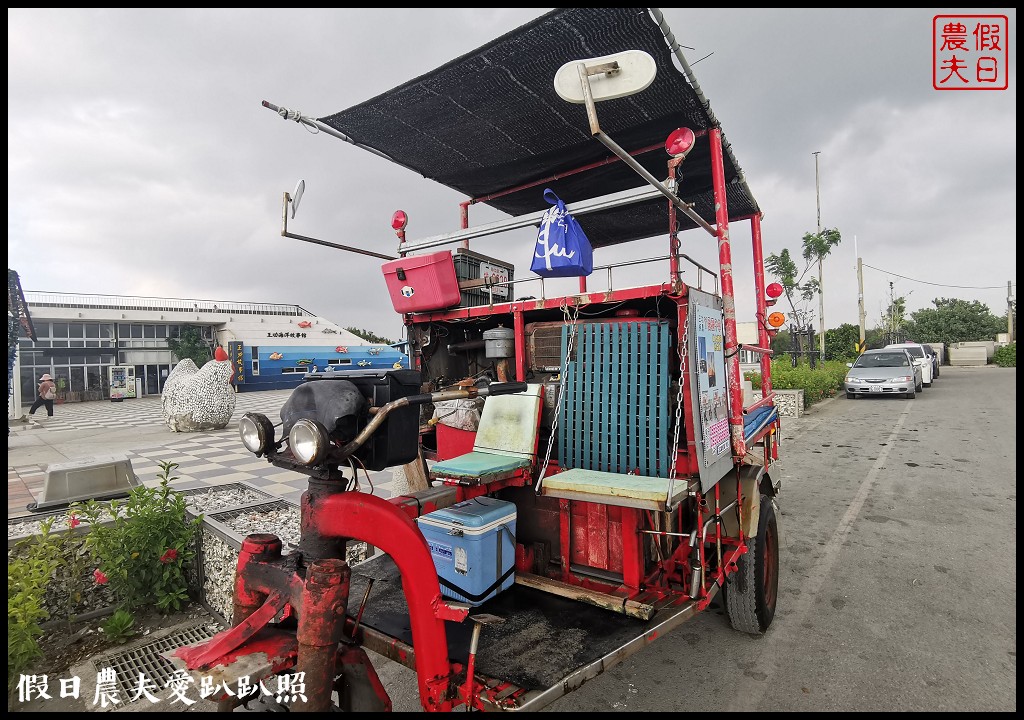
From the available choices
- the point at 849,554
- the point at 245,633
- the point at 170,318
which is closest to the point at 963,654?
the point at 849,554

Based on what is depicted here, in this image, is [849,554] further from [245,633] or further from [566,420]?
[245,633]

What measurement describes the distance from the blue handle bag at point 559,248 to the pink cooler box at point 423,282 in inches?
32.1

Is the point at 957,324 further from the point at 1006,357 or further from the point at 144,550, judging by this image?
the point at 144,550

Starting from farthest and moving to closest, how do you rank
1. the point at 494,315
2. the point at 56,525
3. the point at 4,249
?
the point at 56,525 → the point at 494,315 → the point at 4,249

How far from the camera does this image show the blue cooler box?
Answer: 2814 millimetres

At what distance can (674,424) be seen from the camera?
3.16 metres

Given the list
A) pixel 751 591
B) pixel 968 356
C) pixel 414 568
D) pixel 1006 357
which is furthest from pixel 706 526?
pixel 968 356

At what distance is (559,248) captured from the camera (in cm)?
326

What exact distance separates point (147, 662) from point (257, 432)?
2.53 meters

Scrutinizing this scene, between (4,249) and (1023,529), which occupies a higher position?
(4,249)

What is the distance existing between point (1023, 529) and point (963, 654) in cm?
318

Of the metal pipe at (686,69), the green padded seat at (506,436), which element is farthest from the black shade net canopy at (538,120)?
the green padded seat at (506,436)


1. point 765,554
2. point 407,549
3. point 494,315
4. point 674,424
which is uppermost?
point 494,315

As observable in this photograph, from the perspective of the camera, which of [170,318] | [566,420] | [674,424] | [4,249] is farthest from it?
[170,318]
